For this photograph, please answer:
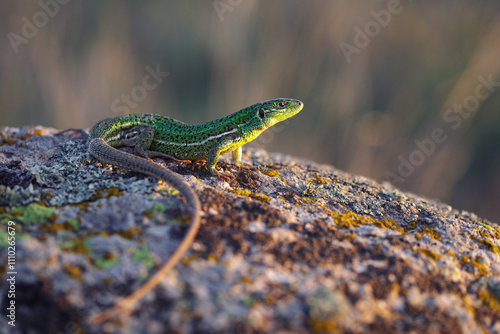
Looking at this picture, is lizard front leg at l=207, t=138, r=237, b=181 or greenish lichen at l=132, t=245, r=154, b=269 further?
lizard front leg at l=207, t=138, r=237, b=181

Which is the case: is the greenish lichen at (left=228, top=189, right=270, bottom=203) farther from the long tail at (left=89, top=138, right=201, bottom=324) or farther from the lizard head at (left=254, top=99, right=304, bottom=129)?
the lizard head at (left=254, top=99, right=304, bottom=129)

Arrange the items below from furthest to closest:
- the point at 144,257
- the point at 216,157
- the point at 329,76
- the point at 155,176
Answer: the point at 329,76 < the point at 216,157 < the point at 155,176 < the point at 144,257

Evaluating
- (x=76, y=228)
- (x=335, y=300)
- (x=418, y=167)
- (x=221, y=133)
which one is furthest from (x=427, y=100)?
(x=76, y=228)

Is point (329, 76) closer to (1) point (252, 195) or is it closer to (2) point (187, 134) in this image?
(2) point (187, 134)

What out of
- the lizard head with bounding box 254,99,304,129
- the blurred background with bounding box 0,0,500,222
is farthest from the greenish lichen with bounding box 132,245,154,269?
the blurred background with bounding box 0,0,500,222

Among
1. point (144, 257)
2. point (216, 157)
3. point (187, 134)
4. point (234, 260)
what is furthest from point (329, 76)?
point (144, 257)

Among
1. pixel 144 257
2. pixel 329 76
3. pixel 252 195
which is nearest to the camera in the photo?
pixel 144 257

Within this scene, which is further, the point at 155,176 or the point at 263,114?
→ the point at 263,114
